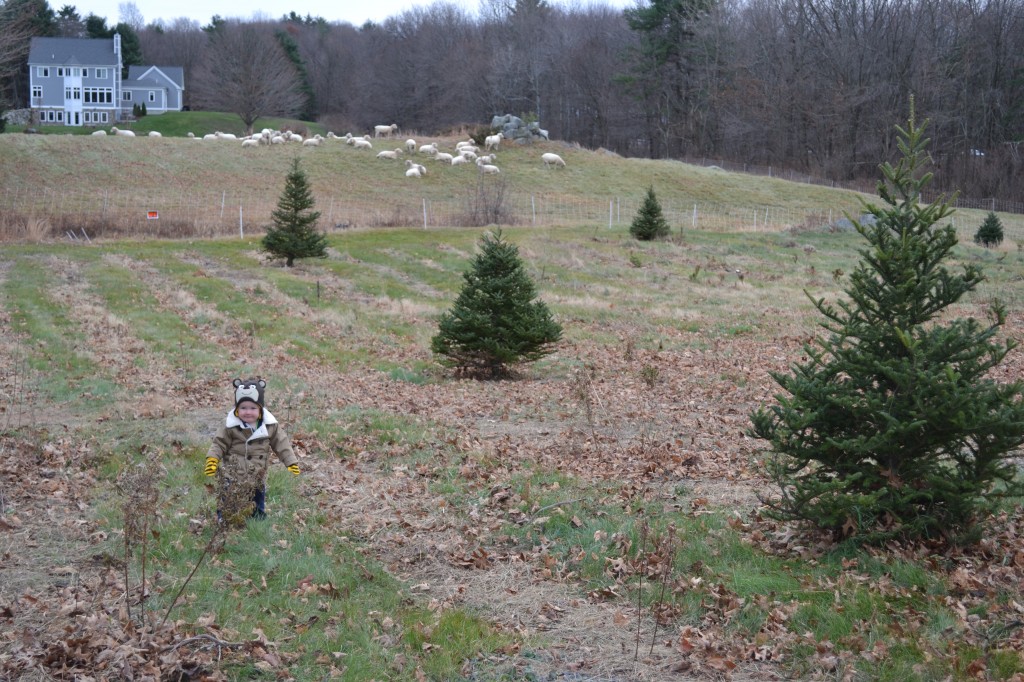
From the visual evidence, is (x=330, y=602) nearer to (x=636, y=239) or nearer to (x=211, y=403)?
(x=211, y=403)

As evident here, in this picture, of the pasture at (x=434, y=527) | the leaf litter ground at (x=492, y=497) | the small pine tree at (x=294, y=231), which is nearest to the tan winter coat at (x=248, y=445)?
the pasture at (x=434, y=527)

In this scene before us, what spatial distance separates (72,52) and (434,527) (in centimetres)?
9902

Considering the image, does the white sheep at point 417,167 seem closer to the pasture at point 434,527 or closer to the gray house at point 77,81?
the pasture at point 434,527

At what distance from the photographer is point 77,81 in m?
91.5

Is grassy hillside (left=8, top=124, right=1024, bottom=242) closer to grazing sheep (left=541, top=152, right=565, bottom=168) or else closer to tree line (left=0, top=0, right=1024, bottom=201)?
grazing sheep (left=541, top=152, right=565, bottom=168)

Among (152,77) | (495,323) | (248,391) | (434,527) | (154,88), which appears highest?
(152,77)

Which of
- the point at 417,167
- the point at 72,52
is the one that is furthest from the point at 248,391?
the point at 72,52

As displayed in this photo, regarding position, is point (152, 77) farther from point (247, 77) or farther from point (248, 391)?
point (248, 391)

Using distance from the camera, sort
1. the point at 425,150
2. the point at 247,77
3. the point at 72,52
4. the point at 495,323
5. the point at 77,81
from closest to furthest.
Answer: the point at 495,323 → the point at 425,150 → the point at 247,77 → the point at 72,52 → the point at 77,81

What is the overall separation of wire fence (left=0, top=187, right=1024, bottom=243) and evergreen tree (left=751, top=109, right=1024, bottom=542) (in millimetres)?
31894

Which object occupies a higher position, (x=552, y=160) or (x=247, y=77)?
(x=247, y=77)

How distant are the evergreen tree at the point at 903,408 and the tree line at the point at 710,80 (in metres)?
47.0

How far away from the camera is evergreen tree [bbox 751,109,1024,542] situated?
626cm

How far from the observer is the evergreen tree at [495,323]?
640 inches
